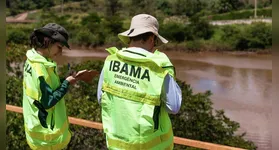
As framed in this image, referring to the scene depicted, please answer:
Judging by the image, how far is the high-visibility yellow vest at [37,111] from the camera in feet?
6.54

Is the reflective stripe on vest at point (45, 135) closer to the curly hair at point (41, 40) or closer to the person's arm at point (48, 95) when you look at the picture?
the person's arm at point (48, 95)

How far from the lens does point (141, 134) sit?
1738mm

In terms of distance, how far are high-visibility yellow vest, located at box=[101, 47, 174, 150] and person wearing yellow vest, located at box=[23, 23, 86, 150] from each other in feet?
1.02

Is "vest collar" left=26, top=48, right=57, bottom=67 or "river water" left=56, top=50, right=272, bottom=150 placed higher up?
"vest collar" left=26, top=48, right=57, bottom=67

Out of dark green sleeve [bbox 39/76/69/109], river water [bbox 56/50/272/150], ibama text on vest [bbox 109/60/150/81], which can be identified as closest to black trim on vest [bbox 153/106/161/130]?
ibama text on vest [bbox 109/60/150/81]

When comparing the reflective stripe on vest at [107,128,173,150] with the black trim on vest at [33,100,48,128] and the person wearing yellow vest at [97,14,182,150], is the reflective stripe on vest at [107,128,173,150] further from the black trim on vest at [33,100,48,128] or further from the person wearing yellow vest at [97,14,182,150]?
the black trim on vest at [33,100,48,128]

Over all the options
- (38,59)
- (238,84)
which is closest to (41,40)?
(38,59)

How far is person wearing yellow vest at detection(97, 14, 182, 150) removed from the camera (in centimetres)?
168

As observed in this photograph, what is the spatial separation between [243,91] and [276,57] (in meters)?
14.1

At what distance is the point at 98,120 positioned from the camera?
413cm

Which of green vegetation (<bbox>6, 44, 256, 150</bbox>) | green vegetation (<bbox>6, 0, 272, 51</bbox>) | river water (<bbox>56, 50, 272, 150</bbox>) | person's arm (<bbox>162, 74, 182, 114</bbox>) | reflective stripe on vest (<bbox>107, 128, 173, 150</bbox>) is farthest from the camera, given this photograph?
green vegetation (<bbox>6, 0, 272, 51</bbox>)

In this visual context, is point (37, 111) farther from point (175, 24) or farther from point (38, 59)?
point (175, 24)

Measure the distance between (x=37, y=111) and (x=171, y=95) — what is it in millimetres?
725

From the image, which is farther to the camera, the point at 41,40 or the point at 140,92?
the point at 41,40
